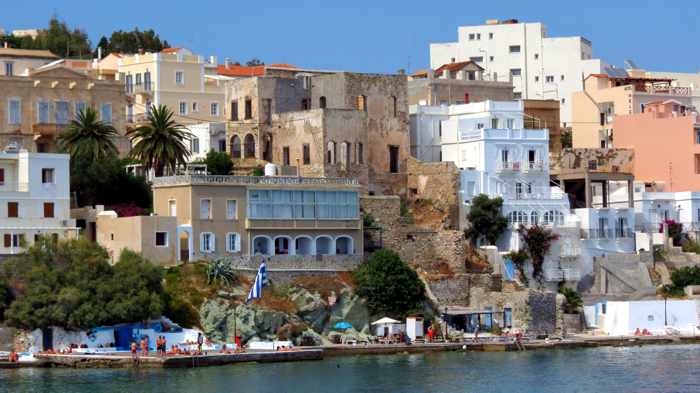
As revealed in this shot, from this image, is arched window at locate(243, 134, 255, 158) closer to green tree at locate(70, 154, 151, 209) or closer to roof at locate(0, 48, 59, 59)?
green tree at locate(70, 154, 151, 209)

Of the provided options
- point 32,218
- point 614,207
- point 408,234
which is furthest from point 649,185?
point 32,218

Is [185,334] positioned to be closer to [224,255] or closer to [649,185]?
[224,255]

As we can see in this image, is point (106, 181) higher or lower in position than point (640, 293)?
higher

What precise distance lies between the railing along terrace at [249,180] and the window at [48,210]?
458 centimetres

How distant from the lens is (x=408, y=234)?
8256 cm

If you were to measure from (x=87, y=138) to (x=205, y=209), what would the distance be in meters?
8.19

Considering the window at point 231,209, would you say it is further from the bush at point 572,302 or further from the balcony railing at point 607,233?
the balcony railing at point 607,233

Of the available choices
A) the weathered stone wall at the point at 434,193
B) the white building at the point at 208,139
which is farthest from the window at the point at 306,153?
the white building at the point at 208,139

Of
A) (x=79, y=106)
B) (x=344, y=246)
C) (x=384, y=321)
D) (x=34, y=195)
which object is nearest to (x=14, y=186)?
(x=34, y=195)

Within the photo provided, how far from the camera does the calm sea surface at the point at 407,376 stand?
65125 millimetres

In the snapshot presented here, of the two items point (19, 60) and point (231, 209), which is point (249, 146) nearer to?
point (231, 209)

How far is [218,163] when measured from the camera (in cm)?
8562

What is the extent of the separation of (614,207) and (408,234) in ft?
47.2

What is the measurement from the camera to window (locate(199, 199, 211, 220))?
77125 mm
